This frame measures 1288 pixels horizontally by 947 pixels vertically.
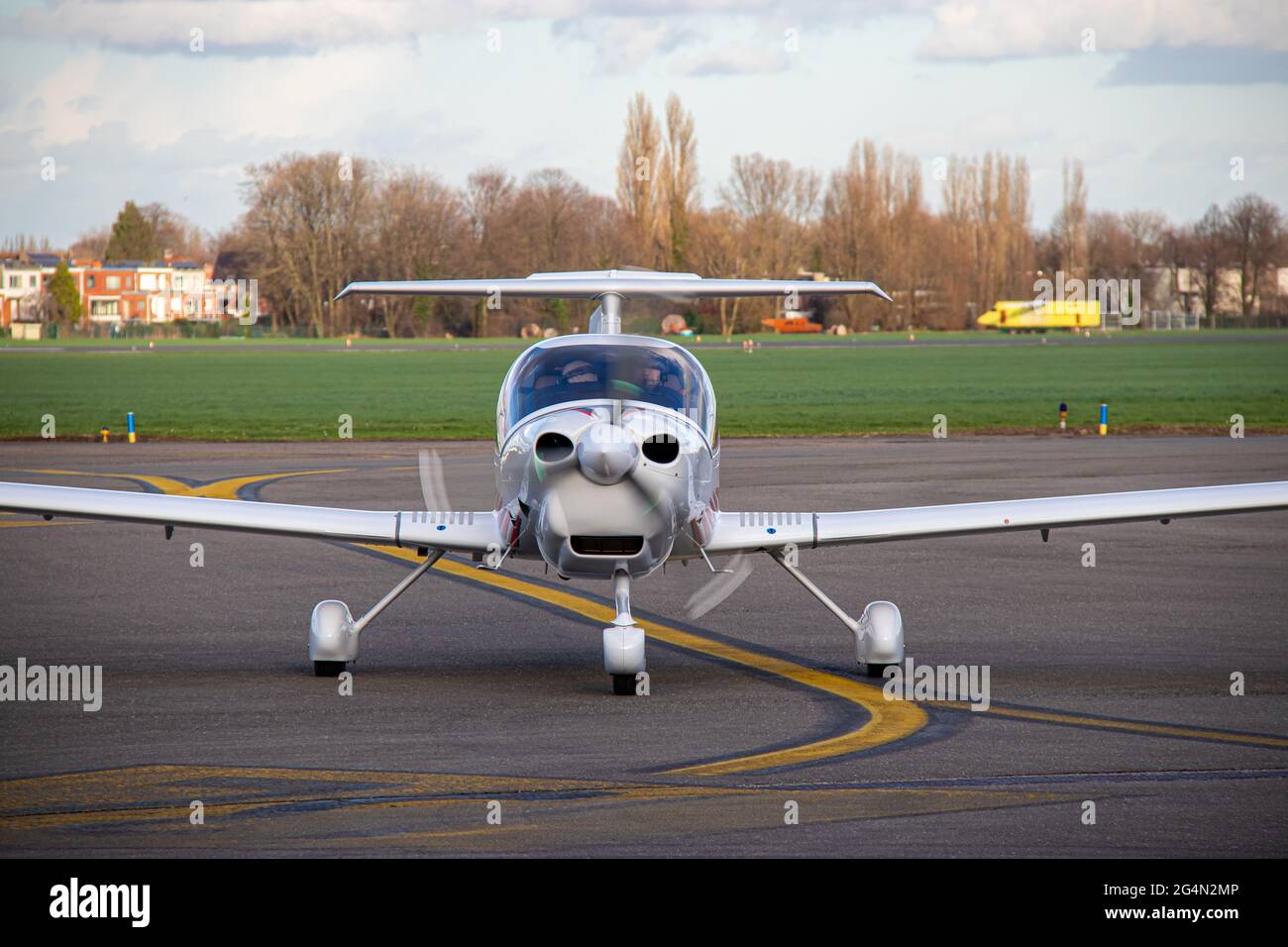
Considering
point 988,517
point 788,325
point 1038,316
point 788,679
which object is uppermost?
point 1038,316

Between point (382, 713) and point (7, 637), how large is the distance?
13.6ft

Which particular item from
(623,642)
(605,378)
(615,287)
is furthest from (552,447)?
(615,287)

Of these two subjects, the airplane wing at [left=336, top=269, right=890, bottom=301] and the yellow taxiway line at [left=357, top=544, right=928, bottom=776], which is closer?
the yellow taxiway line at [left=357, top=544, right=928, bottom=776]

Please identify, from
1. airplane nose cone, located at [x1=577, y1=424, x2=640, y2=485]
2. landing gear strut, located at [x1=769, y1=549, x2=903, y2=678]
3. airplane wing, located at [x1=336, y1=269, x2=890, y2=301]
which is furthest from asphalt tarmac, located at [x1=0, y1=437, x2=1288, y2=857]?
airplane wing, located at [x1=336, y1=269, x2=890, y2=301]

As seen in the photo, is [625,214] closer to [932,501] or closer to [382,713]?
[932,501]

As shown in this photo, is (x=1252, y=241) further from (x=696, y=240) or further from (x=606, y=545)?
(x=606, y=545)

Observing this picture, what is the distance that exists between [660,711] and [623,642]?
500 millimetres

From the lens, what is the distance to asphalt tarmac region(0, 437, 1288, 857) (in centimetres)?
710

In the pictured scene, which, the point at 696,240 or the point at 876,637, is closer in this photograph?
the point at 876,637

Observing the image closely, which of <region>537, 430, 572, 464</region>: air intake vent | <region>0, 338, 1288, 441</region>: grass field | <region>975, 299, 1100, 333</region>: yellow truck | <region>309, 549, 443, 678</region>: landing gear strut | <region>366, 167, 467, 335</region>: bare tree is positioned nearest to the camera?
<region>537, 430, 572, 464</region>: air intake vent

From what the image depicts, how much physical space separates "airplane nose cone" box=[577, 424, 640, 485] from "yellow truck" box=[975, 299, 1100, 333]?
403 feet

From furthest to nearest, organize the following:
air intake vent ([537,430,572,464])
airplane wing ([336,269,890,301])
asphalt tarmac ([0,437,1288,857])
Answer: airplane wing ([336,269,890,301]) → air intake vent ([537,430,572,464]) → asphalt tarmac ([0,437,1288,857])

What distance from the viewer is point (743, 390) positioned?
164 feet

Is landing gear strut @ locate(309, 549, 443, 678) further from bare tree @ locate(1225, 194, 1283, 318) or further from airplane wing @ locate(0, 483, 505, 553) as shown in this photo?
bare tree @ locate(1225, 194, 1283, 318)
